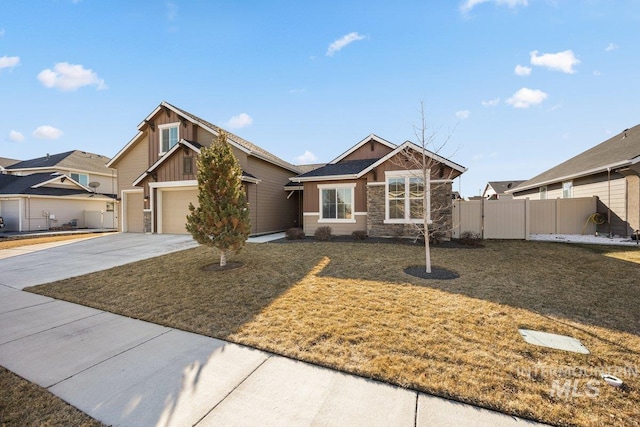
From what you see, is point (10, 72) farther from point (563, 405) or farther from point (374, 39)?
point (563, 405)

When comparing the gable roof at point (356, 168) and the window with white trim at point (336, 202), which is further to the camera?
the window with white trim at point (336, 202)

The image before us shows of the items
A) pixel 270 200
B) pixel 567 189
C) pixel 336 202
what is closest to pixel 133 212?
pixel 270 200

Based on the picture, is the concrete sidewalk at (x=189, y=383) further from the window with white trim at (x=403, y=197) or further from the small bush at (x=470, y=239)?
the window with white trim at (x=403, y=197)

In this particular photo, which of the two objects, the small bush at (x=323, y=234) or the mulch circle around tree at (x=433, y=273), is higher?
the small bush at (x=323, y=234)

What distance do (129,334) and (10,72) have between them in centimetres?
1492

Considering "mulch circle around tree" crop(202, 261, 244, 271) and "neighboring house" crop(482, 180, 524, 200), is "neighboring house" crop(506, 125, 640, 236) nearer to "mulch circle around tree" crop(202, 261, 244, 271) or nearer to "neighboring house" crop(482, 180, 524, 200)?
"mulch circle around tree" crop(202, 261, 244, 271)

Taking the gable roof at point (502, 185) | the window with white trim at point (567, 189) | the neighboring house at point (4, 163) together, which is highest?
the neighboring house at point (4, 163)

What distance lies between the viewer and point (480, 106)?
1136 cm

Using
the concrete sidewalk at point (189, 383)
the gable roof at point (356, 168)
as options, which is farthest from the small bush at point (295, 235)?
A: the concrete sidewalk at point (189, 383)

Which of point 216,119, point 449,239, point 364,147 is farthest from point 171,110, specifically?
point 449,239

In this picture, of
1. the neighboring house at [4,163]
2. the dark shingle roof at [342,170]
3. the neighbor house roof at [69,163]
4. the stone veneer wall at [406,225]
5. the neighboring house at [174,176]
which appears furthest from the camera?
the neighboring house at [4,163]

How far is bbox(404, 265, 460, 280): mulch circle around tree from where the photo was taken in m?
6.67

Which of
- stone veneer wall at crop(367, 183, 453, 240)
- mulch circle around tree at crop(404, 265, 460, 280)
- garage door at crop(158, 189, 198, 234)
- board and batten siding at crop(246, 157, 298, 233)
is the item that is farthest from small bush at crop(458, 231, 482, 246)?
garage door at crop(158, 189, 198, 234)

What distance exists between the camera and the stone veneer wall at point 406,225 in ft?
38.4
